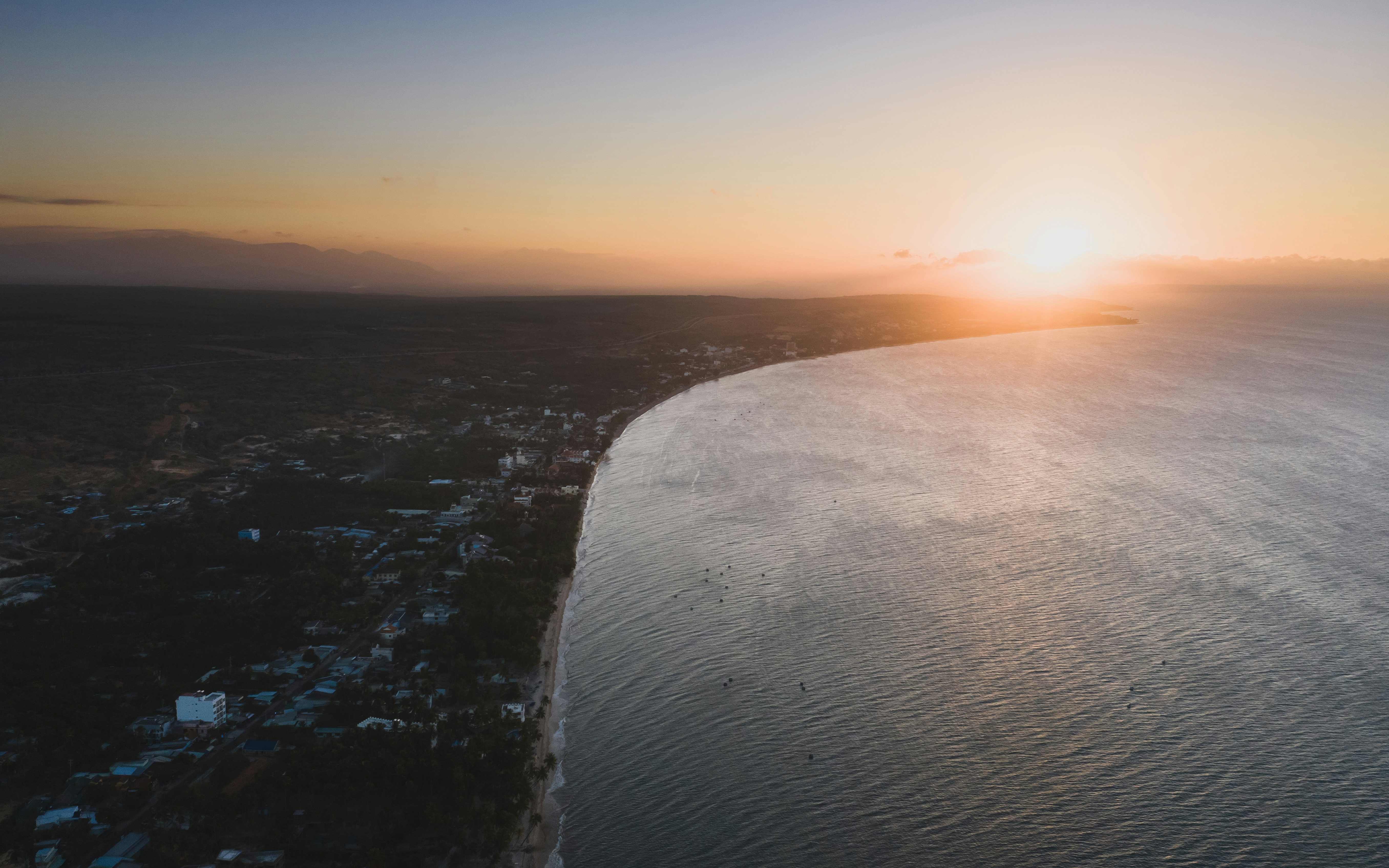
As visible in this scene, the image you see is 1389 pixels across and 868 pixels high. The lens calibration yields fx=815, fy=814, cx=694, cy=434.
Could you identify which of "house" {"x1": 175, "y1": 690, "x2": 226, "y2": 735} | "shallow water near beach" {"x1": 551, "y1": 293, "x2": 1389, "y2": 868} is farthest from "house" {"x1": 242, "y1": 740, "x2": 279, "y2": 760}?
"shallow water near beach" {"x1": 551, "y1": 293, "x2": 1389, "y2": 868}

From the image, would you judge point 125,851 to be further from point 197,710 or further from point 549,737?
point 549,737

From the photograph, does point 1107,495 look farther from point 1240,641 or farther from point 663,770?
point 663,770

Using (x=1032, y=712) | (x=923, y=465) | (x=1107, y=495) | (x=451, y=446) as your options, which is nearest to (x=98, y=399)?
(x=451, y=446)

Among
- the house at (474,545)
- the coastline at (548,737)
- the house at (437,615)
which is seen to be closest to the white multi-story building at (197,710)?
the house at (437,615)

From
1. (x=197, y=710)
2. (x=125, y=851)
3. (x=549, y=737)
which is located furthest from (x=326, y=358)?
(x=125, y=851)

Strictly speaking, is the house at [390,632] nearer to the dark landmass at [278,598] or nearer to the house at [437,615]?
the dark landmass at [278,598]

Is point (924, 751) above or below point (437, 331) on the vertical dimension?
below
